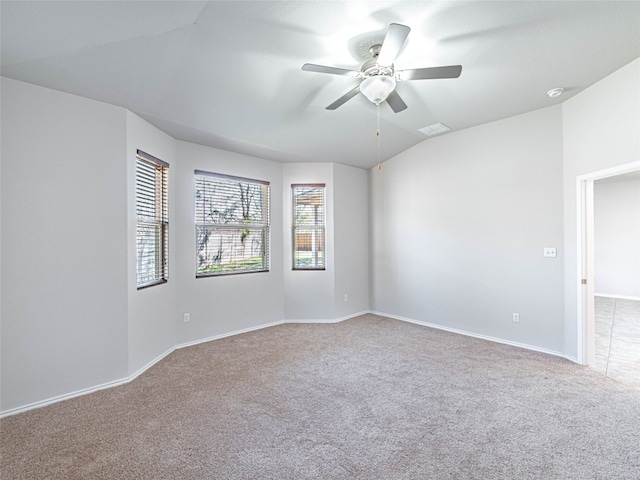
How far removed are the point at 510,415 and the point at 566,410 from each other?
0.47 m

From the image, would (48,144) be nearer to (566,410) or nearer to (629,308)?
(566,410)

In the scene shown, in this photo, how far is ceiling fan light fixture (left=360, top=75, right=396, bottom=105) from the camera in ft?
7.91

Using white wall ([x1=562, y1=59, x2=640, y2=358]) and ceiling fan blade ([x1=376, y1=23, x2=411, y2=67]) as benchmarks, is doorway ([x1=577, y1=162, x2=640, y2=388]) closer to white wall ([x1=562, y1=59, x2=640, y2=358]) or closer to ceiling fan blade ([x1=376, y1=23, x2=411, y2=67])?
white wall ([x1=562, y1=59, x2=640, y2=358])

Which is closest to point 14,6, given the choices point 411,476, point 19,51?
point 19,51

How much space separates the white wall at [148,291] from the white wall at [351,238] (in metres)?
2.42

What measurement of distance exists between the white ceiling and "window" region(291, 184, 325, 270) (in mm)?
1696

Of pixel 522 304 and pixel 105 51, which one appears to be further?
pixel 522 304

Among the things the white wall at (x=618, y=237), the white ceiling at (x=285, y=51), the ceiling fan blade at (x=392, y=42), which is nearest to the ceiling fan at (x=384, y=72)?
the ceiling fan blade at (x=392, y=42)

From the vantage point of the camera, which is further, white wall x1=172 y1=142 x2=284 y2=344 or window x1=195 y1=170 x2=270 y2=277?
window x1=195 y1=170 x2=270 y2=277

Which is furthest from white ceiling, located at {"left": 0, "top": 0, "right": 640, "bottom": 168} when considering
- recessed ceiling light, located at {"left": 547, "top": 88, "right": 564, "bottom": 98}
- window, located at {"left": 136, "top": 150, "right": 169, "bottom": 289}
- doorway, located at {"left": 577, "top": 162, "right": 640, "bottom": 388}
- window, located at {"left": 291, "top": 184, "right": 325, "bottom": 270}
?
window, located at {"left": 291, "top": 184, "right": 325, "bottom": 270}

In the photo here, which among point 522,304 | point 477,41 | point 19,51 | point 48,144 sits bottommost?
point 522,304

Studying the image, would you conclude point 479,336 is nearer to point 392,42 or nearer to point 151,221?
point 392,42

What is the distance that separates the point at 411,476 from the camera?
182 cm

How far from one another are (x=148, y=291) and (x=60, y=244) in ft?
3.13
